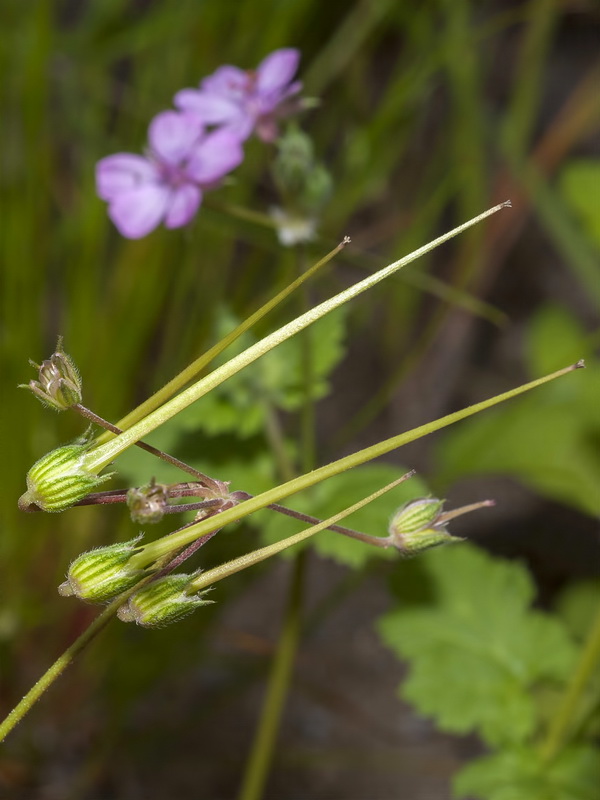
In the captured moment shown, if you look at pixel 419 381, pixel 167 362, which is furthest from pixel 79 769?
pixel 419 381

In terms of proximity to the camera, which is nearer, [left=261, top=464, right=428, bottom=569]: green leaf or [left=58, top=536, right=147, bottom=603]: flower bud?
[left=58, top=536, right=147, bottom=603]: flower bud

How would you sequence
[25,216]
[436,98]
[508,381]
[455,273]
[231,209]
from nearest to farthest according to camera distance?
[231,209] → [25,216] → [455,273] → [508,381] → [436,98]

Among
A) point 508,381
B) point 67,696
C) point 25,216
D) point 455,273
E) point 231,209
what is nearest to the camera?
point 231,209

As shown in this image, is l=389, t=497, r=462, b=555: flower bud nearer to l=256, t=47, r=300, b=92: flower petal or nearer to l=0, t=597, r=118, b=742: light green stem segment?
l=0, t=597, r=118, b=742: light green stem segment

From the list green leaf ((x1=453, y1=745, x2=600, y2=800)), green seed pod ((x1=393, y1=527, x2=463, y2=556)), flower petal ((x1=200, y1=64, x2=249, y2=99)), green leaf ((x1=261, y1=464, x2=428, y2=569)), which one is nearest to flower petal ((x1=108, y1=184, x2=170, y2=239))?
flower petal ((x1=200, y1=64, x2=249, y2=99))

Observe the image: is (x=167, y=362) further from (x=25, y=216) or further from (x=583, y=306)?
(x=583, y=306)

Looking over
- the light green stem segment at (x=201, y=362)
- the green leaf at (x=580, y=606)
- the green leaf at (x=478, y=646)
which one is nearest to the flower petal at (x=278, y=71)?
the light green stem segment at (x=201, y=362)

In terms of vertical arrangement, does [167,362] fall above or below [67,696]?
above
